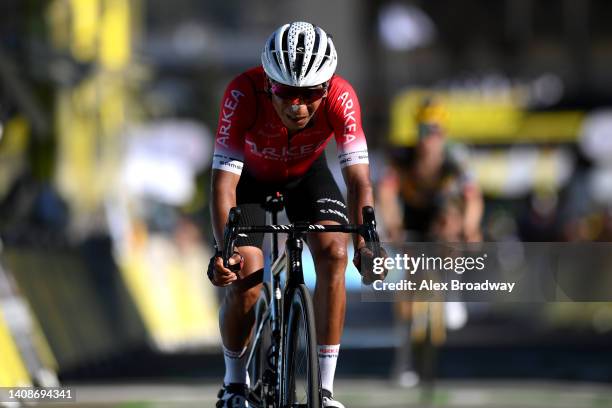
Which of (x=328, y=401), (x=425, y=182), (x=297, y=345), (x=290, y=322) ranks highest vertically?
(x=425, y=182)

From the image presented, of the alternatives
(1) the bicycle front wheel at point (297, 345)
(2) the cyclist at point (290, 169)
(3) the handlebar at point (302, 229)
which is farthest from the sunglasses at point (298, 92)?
(1) the bicycle front wheel at point (297, 345)

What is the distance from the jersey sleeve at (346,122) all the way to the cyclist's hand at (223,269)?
0.76 m

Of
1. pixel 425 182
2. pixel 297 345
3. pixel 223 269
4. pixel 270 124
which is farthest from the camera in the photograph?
pixel 425 182

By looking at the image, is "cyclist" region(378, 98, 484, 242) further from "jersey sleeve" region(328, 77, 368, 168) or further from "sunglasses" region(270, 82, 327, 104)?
"sunglasses" region(270, 82, 327, 104)

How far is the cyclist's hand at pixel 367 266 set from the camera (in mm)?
6812

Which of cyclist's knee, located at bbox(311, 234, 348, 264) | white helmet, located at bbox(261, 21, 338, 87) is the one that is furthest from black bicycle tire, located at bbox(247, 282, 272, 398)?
white helmet, located at bbox(261, 21, 338, 87)

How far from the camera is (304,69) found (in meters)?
6.86

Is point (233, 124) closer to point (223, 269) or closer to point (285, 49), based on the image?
point (285, 49)

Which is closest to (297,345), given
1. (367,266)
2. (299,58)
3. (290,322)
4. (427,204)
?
(290,322)

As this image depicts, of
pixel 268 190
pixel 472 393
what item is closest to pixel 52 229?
pixel 472 393

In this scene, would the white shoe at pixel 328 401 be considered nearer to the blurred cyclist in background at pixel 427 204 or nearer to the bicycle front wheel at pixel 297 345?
the bicycle front wheel at pixel 297 345

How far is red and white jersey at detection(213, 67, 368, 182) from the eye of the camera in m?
7.25

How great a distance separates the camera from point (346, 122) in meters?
7.27

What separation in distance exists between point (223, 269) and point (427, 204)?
5.41 meters
